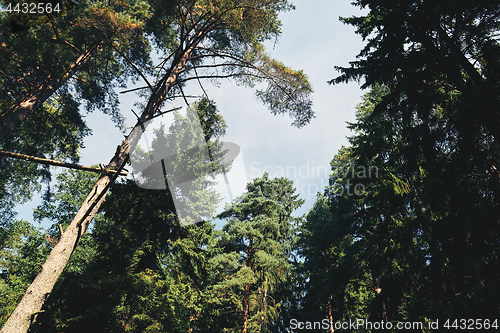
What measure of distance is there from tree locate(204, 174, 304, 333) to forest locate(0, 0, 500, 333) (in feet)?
0.45

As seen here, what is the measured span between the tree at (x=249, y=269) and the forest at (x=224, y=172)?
0.14 m

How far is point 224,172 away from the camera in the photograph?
1581 centimetres

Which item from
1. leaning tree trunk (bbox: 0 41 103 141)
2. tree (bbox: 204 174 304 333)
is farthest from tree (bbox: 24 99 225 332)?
leaning tree trunk (bbox: 0 41 103 141)

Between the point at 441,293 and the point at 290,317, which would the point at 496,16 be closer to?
the point at 441,293

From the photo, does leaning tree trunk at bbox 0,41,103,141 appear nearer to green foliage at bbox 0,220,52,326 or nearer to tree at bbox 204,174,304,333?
green foliage at bbox 0,220,52,326

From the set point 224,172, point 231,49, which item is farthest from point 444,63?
point 224,172

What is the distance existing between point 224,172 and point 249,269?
20.7 feet

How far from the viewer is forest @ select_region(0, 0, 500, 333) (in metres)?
4.84

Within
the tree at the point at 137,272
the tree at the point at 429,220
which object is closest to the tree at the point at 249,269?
the tree at the point at 137,272

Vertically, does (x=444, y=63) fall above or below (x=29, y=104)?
above

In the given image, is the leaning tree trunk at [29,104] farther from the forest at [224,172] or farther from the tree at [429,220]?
the tree at [429,220]

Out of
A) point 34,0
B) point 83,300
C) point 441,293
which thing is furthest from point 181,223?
point 441,293

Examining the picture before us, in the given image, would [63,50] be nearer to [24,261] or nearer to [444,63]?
[444,63]

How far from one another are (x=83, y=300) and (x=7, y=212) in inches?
460
